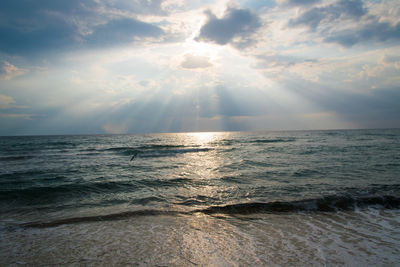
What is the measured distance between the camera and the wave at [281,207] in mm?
6312

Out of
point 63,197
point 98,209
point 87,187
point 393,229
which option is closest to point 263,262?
point 393,229

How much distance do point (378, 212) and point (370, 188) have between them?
2891 millimetres

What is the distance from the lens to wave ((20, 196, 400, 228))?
20.7ft

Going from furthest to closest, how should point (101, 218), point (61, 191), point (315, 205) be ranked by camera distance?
point (61, 191) < point (315, 205) < point (101, 218)

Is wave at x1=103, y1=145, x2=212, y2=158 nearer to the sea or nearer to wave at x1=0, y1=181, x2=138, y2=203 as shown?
wave at x1=0, y1=181, x2=138, y2=203

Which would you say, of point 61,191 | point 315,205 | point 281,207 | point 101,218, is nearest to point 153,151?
point 61,191

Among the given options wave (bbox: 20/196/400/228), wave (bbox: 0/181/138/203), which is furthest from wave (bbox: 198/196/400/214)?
wave (bbox: 0/181/138/203)

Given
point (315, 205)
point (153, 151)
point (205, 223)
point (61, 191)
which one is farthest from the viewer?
point (153, 151)

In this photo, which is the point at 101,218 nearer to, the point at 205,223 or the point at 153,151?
the point at 205,223

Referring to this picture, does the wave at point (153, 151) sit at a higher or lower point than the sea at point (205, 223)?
lower

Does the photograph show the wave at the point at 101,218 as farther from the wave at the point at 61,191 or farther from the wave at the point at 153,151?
the wave at the point at 153,151

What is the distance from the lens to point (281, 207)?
6.99 metres

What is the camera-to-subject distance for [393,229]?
5195 millimetres

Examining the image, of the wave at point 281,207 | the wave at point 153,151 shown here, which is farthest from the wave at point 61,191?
the wave at point 153,151
